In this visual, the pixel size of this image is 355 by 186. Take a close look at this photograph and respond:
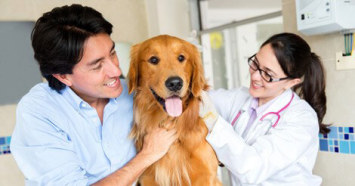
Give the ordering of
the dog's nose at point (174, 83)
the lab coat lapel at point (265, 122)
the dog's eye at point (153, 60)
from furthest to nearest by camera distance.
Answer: the lab coat lapel at point (265, 122) → the dog's eye at point (153, 60) → the dog's nose at point (174, 83)

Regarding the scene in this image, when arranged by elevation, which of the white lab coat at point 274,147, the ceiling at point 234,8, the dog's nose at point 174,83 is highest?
the ceiling at point 234,8

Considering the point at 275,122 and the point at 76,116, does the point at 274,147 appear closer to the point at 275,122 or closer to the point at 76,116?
the point at 275,122

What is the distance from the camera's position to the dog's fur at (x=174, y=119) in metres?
1.49

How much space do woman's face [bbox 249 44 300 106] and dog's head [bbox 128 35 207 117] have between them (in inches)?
10.4

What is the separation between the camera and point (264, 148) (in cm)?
146

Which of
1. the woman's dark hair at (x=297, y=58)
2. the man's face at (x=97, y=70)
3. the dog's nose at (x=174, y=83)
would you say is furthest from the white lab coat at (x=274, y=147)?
the man's face at (x=97, y=70)

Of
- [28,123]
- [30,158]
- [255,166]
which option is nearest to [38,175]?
[30,158]

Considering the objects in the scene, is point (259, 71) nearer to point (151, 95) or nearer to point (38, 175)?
point (151, 95)

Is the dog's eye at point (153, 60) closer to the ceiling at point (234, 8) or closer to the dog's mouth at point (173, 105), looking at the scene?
the dog's mouth at point (173, 105)

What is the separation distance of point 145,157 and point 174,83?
36cm

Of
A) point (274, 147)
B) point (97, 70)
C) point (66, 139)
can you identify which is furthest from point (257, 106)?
point (66, 139)

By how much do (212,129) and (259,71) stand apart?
1.26ft

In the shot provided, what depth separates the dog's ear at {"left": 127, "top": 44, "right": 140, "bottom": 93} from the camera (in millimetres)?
1539

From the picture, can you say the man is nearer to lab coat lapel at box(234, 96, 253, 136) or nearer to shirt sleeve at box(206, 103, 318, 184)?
shirt sleeve at box(206, 103, 318, 184)
